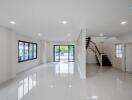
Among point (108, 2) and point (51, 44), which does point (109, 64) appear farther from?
point (108, 2)

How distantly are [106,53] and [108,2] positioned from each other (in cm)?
1111

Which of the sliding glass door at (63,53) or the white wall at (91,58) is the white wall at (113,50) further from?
the sliding glass door at (63,53)

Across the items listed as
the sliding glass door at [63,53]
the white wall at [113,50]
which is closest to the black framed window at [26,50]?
the sliding glass door at [63,53]

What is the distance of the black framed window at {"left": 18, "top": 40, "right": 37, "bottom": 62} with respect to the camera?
895 cm

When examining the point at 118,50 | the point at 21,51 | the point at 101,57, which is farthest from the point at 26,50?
the point at 118,50

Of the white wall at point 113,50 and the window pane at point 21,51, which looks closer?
the window pane at point 21,51

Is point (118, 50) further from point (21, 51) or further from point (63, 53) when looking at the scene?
point (21, 51)

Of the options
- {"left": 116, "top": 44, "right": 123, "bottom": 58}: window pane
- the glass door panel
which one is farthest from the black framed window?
{"left": 116, "top": 44, "right": 123, "bottom": 58}: window pane

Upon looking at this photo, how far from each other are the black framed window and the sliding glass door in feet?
13.6

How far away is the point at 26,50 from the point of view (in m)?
10.2

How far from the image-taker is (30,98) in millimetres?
3877

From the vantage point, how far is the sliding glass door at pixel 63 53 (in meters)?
16.0

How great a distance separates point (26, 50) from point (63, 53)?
21.8 feet

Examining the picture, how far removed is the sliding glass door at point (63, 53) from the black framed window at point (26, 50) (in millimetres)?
4136
